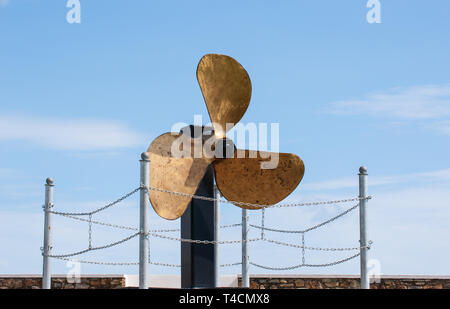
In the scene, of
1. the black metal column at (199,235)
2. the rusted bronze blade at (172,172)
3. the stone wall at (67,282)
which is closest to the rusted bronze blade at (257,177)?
the black metal column at (199,235)

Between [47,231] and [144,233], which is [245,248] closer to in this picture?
[47,231]

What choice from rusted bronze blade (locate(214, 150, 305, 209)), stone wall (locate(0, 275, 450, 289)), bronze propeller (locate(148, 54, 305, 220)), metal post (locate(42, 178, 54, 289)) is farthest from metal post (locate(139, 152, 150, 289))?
stone wall (locate(0, 275, 450, 289))

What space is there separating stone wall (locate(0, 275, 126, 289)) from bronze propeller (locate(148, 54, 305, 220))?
11.0ft

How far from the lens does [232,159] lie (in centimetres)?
936

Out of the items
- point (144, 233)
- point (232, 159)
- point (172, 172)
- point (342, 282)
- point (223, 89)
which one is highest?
point (223, 89)

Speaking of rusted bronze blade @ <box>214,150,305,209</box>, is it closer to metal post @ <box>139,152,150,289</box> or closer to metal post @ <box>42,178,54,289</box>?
metal post @ <box>139,152,150,289</box>

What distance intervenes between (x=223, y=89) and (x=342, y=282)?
13.6 feet

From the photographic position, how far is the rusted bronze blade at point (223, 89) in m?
9.16

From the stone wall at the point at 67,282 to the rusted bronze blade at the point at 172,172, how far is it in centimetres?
346

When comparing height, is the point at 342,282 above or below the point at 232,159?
below

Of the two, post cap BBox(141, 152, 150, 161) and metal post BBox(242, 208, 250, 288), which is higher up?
post cap BBox(141, 152, 150, 161)

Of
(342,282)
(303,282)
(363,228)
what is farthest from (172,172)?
(342,282)

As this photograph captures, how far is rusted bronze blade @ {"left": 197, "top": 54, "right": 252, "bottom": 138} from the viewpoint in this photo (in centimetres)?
916
